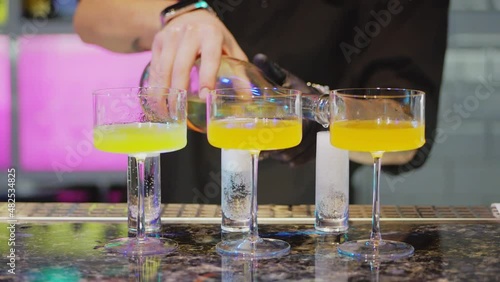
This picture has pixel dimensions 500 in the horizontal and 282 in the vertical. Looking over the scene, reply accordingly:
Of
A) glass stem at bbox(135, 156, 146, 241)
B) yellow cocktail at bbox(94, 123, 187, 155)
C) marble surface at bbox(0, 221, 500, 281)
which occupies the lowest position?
marble surface at bbox(0, 221, 500, 281)

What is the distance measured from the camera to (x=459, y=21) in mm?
2859

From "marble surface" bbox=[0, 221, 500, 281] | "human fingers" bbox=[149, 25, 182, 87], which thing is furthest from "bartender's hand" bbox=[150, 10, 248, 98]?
"marble surface" bbox=[0, 221, 500, 281]

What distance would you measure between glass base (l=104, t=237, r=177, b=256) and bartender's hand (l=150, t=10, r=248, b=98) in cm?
65

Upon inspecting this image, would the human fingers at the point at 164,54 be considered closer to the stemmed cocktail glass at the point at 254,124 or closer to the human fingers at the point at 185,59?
the human fingers at the point at 185,59

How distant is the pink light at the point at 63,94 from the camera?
2871mm

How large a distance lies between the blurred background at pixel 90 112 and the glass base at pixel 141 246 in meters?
1.27

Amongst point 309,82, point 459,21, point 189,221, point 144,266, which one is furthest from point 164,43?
point 144,266

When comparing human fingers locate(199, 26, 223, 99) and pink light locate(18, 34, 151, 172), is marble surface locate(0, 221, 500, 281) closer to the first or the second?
human fingers locate(199, 26, 223, 99)

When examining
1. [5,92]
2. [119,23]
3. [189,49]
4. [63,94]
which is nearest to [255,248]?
[189,49]

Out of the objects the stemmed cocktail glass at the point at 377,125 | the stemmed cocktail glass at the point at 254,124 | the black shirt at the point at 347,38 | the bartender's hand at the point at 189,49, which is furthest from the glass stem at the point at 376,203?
the black shirt at the point at 347,38

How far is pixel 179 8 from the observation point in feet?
8.79

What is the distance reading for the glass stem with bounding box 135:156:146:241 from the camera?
5.42ft

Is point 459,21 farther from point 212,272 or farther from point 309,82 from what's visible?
point 212,272

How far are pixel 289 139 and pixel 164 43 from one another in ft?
3.75
